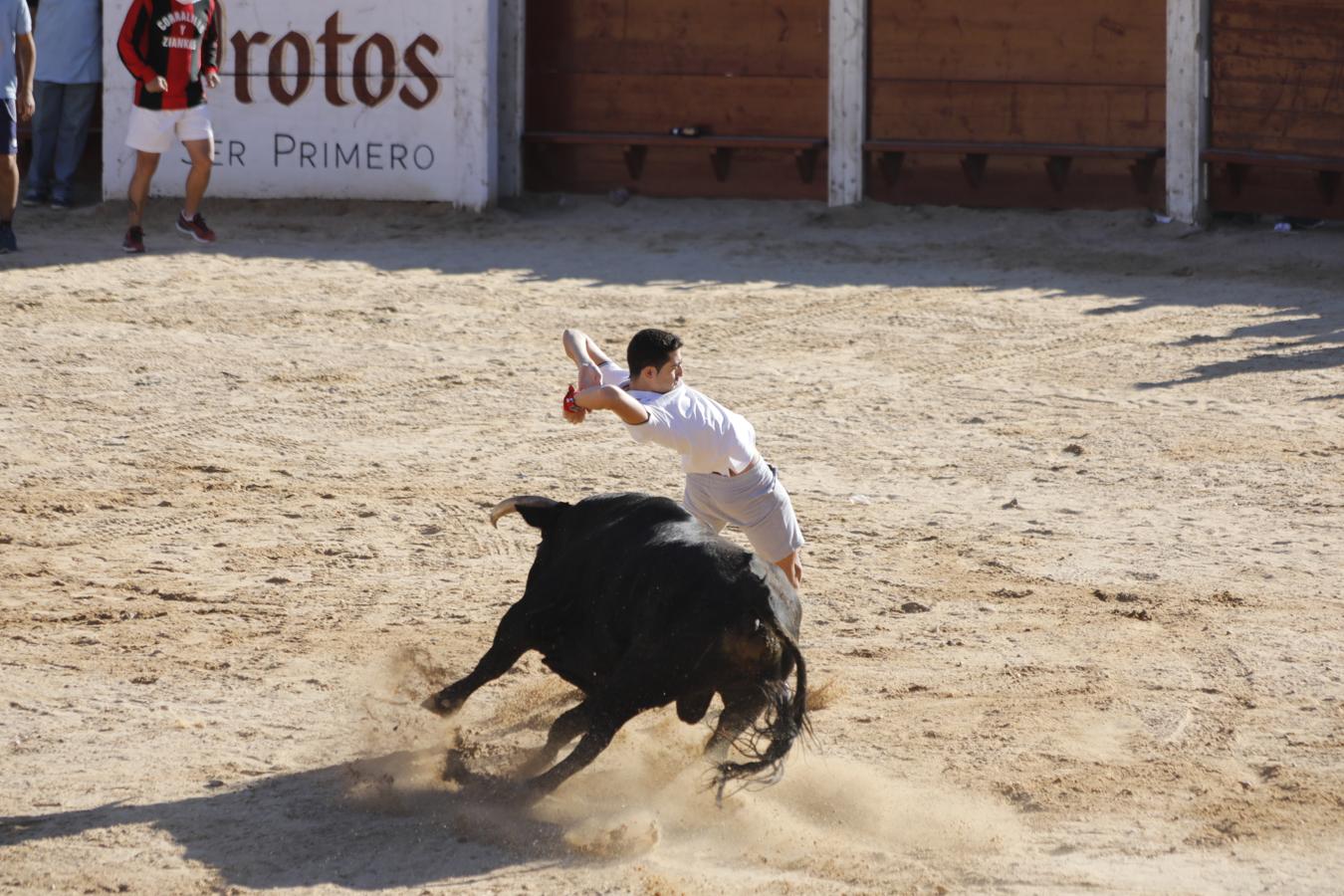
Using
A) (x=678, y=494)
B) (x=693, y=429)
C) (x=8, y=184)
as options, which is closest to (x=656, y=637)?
(x=693, y=429)

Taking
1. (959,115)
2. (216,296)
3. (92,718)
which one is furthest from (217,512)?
(959,115)

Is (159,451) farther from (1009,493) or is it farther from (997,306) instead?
(997,306)

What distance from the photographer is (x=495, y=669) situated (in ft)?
14.5

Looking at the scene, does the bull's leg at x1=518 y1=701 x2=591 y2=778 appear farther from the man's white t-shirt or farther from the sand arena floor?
the man's white t-shirt

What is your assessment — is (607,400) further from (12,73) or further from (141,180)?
(141,180)

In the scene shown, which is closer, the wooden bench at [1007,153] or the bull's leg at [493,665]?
the bull's leg at [493,665]

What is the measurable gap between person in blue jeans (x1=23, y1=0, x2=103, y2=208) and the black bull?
922 centimetres

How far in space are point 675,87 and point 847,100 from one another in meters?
1.26

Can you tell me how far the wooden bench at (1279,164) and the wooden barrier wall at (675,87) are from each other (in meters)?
2.71

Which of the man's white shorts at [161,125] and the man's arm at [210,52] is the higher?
the man's arm at [210,52]

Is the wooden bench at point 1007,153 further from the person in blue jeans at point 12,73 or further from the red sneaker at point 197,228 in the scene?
the person in blue jeans at point 12,73

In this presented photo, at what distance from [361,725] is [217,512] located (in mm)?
2137

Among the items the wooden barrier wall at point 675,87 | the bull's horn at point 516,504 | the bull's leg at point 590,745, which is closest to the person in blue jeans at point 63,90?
the wooden barrier wall at point 675,87

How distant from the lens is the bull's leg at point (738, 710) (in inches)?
160
